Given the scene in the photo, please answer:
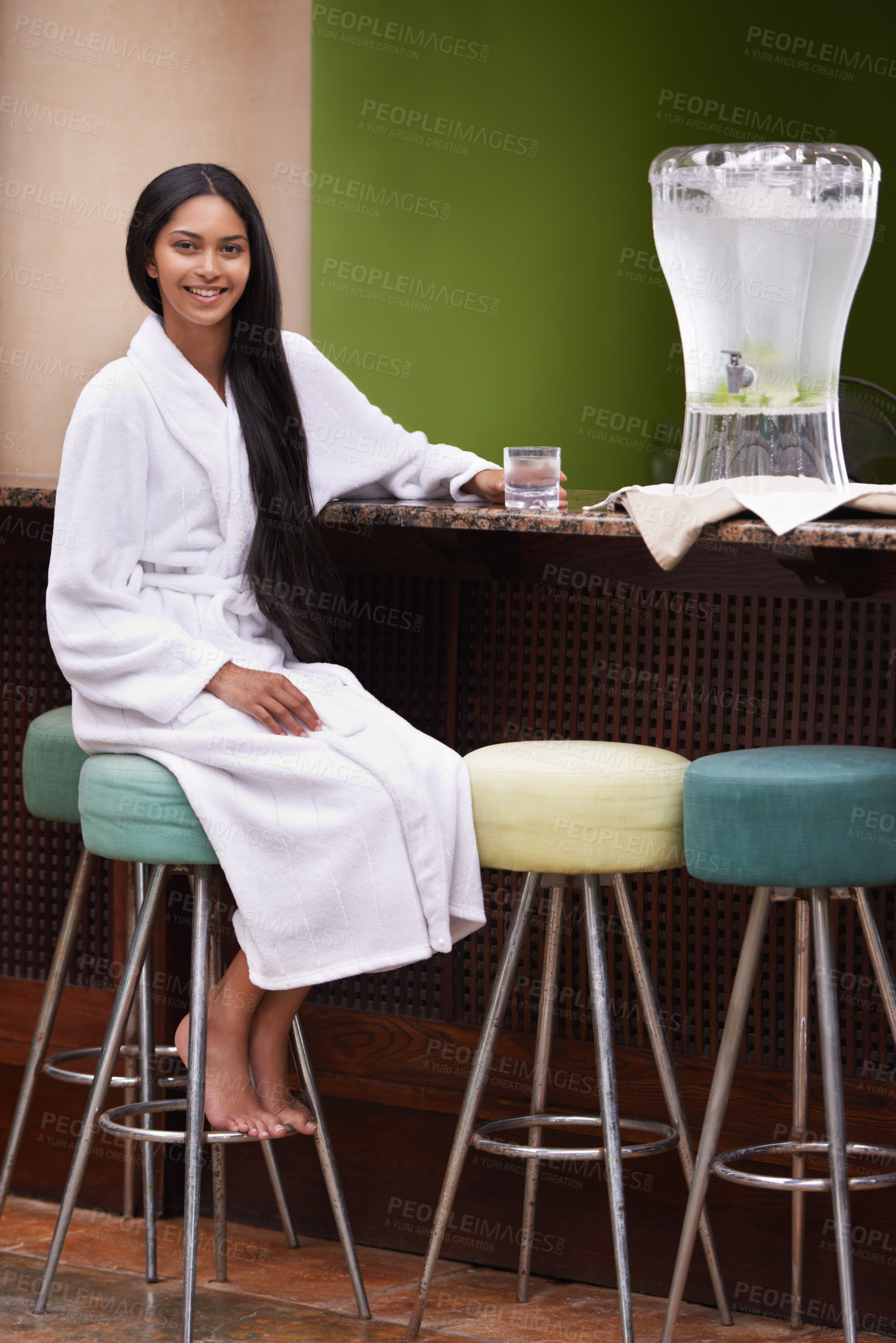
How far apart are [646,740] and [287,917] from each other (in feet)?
2.25

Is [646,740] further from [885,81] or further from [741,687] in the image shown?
[885,81]

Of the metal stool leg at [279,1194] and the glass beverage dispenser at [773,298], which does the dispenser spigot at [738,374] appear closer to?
the glass beverage dispenser at [773,298]

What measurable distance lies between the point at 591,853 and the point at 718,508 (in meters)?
0.46

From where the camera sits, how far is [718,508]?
2.05 m

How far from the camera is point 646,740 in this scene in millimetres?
2613

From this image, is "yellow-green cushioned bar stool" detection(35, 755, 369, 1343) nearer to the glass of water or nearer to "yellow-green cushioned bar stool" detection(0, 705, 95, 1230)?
"yellow-green cushioned bar stool" detection(0, 705, 95, 1230)

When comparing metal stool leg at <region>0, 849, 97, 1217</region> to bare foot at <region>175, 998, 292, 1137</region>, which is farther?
metal stool leg at <region>0, 849, 97, 1217</region>

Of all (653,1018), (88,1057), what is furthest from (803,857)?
(88,1057)

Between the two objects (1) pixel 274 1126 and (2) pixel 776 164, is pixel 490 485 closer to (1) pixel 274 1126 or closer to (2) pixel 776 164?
(2) pixel 776 164

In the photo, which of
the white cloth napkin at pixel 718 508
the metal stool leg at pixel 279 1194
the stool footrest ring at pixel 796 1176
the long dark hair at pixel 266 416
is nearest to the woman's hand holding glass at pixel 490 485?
the long dark hair at pixel 266 416

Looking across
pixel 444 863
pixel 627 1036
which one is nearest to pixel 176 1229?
pixel 627 1036

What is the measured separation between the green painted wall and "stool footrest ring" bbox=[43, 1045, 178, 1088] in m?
3.04

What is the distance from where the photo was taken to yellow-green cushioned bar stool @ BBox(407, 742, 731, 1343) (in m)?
2.10

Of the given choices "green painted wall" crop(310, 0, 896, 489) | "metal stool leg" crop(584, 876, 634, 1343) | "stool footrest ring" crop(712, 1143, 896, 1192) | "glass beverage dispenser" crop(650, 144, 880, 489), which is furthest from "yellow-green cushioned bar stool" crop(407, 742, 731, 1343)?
"green painted wall" crop(310, 0, 896, 489)
